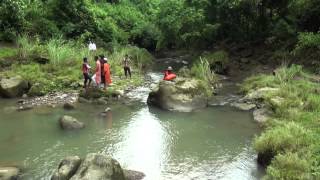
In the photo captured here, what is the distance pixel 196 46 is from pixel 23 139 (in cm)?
2260

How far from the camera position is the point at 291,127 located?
46.0 feet

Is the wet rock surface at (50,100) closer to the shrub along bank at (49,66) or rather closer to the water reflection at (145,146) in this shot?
the shrub along bank at (49,66)

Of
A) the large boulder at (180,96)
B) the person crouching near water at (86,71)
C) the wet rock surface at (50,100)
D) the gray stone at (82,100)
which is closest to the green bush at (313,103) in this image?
the large boulder at (180,96)

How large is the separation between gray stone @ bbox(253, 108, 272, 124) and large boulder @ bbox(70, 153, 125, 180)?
27.2 feet

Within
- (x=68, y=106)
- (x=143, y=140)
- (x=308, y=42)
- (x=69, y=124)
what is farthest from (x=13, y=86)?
(x=308, y=42)

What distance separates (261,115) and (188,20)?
49.6 ft

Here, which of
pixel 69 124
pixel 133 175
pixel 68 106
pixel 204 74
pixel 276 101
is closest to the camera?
pixel 133 175

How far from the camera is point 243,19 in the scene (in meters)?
33.1

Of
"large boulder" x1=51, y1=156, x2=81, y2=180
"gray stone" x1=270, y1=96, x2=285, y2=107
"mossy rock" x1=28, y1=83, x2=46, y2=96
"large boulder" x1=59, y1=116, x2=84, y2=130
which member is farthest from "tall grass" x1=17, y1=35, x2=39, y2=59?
"large boulder" x1=51, y1=156, x2=81, y2=180

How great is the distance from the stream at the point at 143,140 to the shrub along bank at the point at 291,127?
2.85 ft

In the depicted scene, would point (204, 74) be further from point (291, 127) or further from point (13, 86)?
point (291, 127)

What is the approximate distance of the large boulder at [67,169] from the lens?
11438 millimetres

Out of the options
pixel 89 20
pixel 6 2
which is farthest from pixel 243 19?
pixel 6 2

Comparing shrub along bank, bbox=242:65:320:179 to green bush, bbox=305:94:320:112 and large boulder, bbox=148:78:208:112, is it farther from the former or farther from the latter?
large boulder, bbox=148:78:208:112
